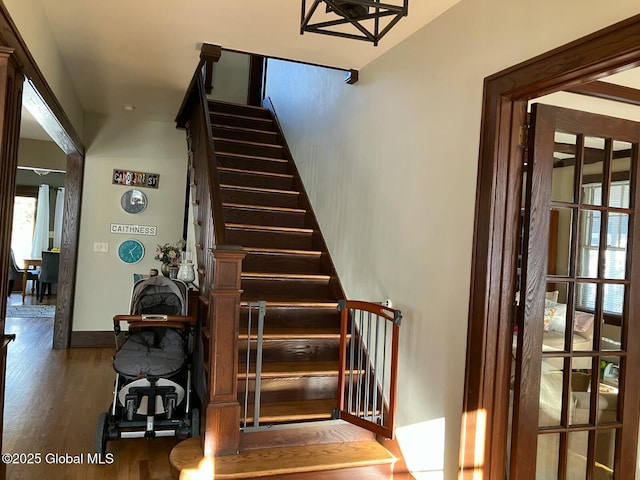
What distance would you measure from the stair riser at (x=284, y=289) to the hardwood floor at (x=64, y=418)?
1199 mm

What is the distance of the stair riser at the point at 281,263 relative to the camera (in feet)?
13.0

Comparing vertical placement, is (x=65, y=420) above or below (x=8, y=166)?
below

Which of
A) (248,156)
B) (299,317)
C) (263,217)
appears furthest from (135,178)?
(299,317)

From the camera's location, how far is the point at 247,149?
5.20 meters

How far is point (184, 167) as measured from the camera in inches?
232

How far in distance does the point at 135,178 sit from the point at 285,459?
162 inches

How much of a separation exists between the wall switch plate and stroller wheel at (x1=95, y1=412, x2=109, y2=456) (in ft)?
10.1

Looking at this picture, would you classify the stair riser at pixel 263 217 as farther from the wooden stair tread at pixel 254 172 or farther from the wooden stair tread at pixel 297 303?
the wooden stair tread at pixel 297 303

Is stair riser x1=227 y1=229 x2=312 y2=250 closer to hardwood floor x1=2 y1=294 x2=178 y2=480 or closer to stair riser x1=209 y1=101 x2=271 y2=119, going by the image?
hardwood floor x1=2 y1=294 x2=178 y2=480

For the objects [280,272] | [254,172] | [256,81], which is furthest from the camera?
[256,81]

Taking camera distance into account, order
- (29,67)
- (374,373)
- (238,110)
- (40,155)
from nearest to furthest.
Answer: (29,67), (374,373), (238,110), (40,155)

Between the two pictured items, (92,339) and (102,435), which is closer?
(102,435)

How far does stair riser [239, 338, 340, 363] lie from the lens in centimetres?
337

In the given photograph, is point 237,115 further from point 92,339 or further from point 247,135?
point 92,339
